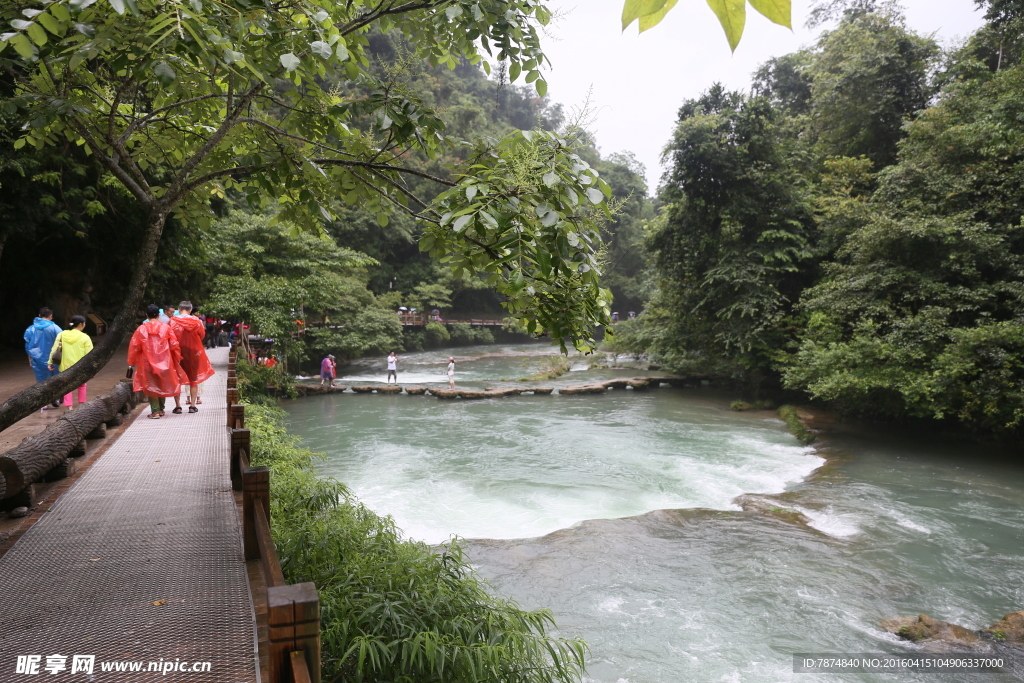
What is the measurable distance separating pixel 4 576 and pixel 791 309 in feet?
57.5

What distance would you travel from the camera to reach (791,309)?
16.7 meters

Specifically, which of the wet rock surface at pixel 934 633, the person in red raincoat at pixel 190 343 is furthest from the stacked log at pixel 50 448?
the wet rock surface at pixel 934 633

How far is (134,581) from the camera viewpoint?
3.02m

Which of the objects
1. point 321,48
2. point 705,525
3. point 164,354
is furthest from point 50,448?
point 705,525

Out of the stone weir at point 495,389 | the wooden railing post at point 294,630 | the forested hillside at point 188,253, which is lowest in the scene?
the stone weir at point 495,389

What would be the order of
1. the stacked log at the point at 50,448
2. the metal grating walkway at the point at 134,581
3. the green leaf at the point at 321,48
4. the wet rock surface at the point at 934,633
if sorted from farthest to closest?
1. the wet rock surface at the point at 934,633
2. the stacked log at the point at 50,448
3. the metal grating walkway at the point at 134,581
4. the green leaf at the point at 321,48

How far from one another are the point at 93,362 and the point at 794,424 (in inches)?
574

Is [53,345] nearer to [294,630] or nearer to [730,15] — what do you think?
[294,630]

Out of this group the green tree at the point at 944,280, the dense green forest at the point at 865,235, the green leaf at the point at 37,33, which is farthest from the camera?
the dense green forest at the point at 865,235

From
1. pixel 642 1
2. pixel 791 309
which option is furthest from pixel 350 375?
pixel 642 1

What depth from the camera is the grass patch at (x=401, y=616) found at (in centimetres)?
323

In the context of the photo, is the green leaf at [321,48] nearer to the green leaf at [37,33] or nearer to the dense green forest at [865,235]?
the green leaf at [37,33]

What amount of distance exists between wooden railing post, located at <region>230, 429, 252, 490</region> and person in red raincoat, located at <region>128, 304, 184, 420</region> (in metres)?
3.02

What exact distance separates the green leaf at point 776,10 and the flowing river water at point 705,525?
17.0ft
